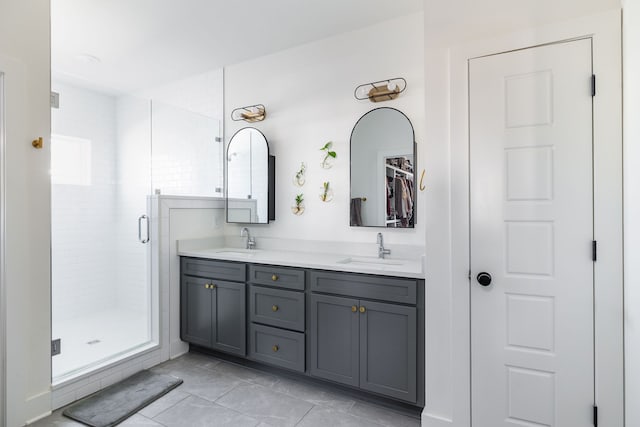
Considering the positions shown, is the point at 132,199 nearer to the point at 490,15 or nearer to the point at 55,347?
the point at 55,347

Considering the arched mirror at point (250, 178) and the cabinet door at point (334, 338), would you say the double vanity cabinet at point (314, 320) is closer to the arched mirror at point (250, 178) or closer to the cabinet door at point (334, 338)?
the cabinet door at point (334, 338)

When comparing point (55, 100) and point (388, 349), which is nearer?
point (388, 349)

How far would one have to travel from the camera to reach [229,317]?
2.74 metres

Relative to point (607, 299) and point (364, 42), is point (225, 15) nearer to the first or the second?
point (364, 42)

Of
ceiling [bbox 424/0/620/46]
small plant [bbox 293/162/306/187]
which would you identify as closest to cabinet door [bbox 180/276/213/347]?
small plant [bbox 293/162/306/187]

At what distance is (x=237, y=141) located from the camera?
11.2ft

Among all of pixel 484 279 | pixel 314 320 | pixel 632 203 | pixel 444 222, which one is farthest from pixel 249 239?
pixel 632 203

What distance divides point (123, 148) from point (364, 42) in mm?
2569

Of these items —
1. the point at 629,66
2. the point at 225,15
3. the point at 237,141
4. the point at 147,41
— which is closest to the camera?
the point at 629,66

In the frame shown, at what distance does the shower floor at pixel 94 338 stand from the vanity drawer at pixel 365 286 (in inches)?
66.0

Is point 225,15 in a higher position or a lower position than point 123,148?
higher

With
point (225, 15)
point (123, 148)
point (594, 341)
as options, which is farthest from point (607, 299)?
point (123, 148)

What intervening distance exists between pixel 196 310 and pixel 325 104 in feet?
6.98

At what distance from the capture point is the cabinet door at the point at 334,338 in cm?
221
